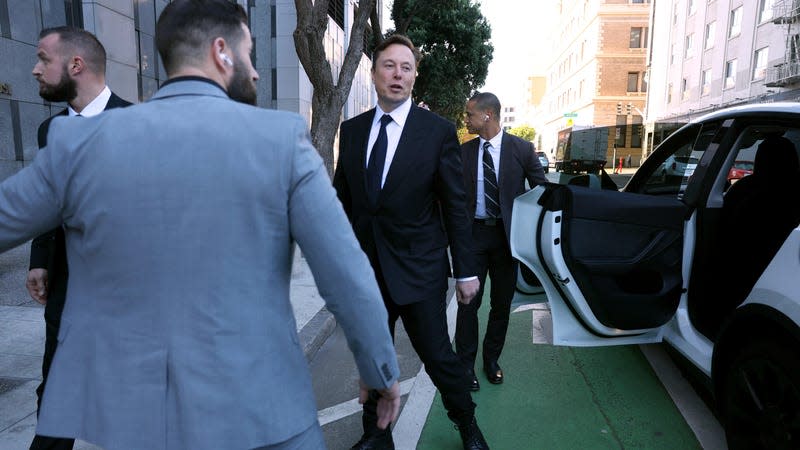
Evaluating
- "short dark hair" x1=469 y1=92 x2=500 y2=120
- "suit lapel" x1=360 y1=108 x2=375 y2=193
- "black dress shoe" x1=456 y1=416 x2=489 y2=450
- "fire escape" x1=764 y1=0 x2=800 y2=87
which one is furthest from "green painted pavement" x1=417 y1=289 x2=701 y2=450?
"fire escape" x1=764 y1=0 x2=800 y2=87

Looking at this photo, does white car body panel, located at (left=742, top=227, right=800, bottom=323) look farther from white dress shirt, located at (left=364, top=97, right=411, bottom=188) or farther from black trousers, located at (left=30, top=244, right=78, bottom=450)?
black trousers, located at (left=30, top=244, right=78, bottom=450)

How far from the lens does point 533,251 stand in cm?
331

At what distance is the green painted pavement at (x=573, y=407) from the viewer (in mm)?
3100

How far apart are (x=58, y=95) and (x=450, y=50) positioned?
73.2 feet

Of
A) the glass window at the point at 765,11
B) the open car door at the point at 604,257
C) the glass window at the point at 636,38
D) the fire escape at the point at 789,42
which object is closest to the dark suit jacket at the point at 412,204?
the open car door at the point at 604,257

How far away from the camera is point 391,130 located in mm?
2676

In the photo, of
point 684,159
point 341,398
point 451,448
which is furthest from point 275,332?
point 684,159

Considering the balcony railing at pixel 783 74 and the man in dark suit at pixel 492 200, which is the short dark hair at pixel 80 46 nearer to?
the man in dark suit at pixel 492 200

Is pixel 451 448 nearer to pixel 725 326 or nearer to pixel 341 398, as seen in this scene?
pixel 341 398

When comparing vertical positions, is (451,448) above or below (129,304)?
below

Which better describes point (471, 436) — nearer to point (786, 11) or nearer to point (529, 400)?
point (529, 400)

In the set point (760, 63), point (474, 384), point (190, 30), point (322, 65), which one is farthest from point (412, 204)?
point (760, 63)

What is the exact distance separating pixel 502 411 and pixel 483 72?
23742 millimetres

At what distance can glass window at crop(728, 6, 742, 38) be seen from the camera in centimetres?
3219
